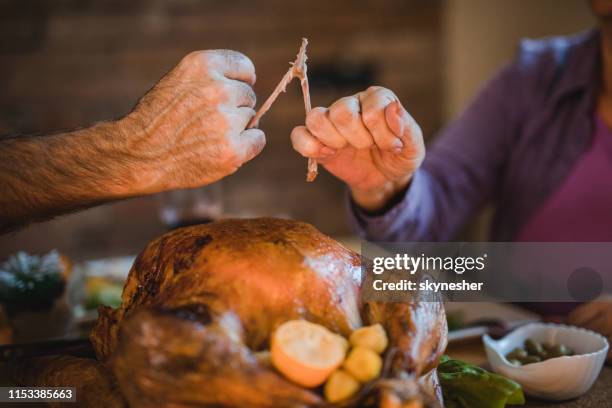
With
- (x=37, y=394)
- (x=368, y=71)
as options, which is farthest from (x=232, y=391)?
(x=368, y=71)

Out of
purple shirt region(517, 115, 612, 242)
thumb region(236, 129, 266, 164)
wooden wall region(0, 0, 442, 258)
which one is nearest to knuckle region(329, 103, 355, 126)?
thumb region(236, 129, 266, 164)

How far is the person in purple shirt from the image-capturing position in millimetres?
1510

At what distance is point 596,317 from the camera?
1229 millimetres

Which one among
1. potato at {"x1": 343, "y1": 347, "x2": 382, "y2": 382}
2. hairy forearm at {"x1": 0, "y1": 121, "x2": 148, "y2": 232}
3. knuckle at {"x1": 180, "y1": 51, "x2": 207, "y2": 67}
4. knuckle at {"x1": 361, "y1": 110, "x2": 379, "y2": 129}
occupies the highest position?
knuckle at {"x1": 180, "y1": 51, "x2": 207, "y2": 67}

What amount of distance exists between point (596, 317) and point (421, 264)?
0.50 metres

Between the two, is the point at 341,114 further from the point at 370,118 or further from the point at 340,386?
the point at 340,386

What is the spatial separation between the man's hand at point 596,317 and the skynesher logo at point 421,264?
0.26m

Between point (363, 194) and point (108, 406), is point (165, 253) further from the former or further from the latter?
point (363, 194)

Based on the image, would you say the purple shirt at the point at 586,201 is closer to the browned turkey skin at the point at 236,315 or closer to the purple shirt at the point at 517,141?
the purple shirt at the point at 517,141

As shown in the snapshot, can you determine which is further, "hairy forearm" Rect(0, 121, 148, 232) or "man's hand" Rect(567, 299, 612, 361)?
"man's hand" Rect(567, 299, 612, 361)

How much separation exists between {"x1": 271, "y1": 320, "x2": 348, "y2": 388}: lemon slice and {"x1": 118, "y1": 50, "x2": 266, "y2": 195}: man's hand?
329 mm

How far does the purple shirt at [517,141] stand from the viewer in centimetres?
171

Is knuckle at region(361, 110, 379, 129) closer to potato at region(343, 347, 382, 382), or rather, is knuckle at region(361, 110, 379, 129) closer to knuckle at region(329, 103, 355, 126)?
knuckle at region(329, 103, 355, 126)
